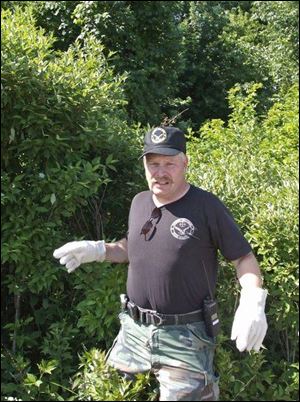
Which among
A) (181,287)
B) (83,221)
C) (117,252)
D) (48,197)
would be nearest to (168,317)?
(181,287)

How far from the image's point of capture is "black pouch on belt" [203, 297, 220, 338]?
276 cm

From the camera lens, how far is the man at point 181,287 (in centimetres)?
271

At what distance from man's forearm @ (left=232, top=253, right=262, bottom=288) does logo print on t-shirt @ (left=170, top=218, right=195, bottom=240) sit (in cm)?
29

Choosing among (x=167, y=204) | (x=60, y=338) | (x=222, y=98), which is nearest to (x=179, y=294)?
(x=167, y=204)

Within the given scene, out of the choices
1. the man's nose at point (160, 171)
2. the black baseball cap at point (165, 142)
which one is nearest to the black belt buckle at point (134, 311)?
the man's nose at point (160, 171)

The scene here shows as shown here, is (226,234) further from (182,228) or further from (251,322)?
(251,322)

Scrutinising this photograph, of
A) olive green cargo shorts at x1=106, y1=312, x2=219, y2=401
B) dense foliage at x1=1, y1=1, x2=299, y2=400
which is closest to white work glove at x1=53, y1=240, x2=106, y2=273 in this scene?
dense foliage at x1=1, y1=1, x2=299, y2=400

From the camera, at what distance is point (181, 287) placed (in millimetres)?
2754

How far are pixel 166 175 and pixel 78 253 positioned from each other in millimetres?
670

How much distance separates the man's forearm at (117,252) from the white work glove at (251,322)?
0.81 meters

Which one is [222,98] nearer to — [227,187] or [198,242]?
A: [227,187]

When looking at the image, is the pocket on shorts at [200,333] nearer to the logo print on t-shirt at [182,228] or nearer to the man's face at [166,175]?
the logo print on t-shirt at [182,228]

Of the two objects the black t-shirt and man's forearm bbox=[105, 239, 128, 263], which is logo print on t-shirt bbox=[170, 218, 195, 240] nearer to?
the black t-shirt

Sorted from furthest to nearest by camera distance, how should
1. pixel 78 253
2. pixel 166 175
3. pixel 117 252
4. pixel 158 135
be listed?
pixel 117 252 < pixel 78 253 < pixel 158 135 < pixel 166 175
